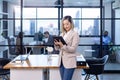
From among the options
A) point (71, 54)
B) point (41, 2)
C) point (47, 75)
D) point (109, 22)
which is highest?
point (41, 2)

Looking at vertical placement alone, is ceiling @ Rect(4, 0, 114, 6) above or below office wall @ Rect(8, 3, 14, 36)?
above

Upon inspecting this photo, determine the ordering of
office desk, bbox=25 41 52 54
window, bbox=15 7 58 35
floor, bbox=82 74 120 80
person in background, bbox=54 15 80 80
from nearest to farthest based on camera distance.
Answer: person in background, bbox=54 15 80 80
floor, bbox=82 74 120 80
office desk, bbox=25 41 52 54
window, bbox=15 7 58 35

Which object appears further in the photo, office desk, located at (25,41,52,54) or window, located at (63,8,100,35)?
window, located at (63,8,100,35)

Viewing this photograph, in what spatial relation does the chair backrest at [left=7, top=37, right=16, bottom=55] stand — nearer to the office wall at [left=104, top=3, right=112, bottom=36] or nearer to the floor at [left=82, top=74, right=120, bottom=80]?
the floor at [left=82, top=74, right=120, bottom=80]

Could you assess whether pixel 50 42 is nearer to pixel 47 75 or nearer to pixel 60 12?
pixel 60 12

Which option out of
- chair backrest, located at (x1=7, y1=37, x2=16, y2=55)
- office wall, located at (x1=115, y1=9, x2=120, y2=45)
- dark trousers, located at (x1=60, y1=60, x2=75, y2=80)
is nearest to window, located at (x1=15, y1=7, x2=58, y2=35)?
chair backrest, located at (x1=7, y1=37, x2=16, y2=55)

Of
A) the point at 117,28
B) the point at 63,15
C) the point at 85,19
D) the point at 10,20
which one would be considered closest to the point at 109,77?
the point at 117,28

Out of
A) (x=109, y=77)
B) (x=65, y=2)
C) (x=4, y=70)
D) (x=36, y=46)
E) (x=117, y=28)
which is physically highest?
(x=65, y=2)

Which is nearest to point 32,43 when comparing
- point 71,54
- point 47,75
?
point 47,75

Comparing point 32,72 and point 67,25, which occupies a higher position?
point 67,25

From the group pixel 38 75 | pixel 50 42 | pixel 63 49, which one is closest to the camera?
pixel 63 49

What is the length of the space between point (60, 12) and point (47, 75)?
157 inches

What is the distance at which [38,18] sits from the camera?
8.48 meters

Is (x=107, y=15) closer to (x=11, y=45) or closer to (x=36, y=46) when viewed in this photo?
(x=36, y=46)
